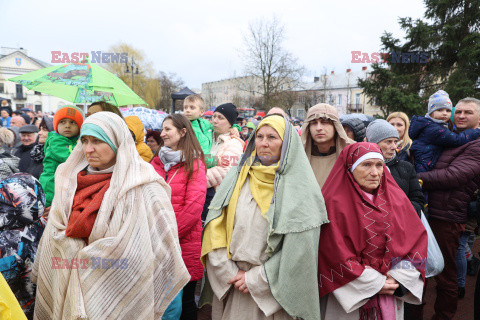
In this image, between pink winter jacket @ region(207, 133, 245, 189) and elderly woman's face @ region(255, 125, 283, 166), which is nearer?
elderly woman's face @ region(255, 125, 283, 166)

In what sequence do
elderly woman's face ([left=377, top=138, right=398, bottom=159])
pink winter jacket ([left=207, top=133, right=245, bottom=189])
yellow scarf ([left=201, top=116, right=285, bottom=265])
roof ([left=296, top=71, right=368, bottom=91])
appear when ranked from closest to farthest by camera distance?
yellow scarf ([left=201, top=116, right=285, bottom=265]) → elderly woman's face ([left=377, top=138, right=398, bottom=159]) → pink winter jacket ([left=207, top=133, right=245, bottom=189]) → roof ([left=296, top=71, right=368, bottom=91])

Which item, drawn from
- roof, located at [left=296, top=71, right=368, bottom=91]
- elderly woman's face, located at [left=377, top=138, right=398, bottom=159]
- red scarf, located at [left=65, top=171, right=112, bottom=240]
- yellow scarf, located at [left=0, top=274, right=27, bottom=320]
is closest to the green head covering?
red scarf, located at [left=65, top=171, right=112, bottom=240]

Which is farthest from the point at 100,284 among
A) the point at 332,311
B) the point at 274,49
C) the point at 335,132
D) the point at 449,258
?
the point at 274,49

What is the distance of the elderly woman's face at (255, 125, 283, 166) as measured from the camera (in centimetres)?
240

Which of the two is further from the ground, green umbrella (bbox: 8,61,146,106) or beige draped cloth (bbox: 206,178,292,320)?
green umbrella (bbox: 8,61,146,106)

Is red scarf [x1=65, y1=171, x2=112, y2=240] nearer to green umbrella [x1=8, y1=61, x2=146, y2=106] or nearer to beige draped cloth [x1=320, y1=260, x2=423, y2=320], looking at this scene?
beige draped cloth [x1=320, y1=260, x2=423, y2=320]

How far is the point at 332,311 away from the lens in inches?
88.8

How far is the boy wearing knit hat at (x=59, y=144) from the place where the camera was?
12.1 ft

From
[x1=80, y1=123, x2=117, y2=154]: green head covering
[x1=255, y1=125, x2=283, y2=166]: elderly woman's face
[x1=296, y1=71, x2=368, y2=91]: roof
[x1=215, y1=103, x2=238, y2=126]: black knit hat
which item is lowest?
[x1=255, y1=125, x2=283, y2=166]: elderly woman's face

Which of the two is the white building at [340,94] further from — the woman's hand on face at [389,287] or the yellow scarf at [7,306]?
the yellow scarf at [7,306]

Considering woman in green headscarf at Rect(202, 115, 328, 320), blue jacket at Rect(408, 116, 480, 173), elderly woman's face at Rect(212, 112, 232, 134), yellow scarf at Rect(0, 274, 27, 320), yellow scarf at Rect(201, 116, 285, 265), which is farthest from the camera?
elderly woman's face at Rect(212, 112, 232, 134)

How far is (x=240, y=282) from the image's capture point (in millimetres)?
2229

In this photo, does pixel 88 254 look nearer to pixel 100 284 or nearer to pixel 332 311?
pixel 100 284

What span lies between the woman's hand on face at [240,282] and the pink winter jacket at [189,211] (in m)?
0.86
